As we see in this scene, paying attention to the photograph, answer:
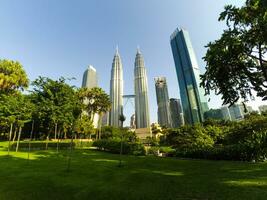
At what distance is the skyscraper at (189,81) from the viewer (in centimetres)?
16800

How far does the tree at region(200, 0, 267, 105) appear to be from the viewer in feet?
42.2

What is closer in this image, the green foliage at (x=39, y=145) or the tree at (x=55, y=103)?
the green foliage at (x=39, y=145)

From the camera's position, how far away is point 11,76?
48.8m

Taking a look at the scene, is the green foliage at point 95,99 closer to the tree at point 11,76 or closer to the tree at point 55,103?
the tree at point 55,103

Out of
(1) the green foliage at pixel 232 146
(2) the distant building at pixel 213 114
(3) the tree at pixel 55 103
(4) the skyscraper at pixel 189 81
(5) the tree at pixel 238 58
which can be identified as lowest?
(1) the green foliage at pixel 232 146

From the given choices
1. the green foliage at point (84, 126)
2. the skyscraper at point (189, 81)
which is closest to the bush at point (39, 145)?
the green foliage at point (84, 126)

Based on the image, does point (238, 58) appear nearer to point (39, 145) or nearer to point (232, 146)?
point (232, 146)

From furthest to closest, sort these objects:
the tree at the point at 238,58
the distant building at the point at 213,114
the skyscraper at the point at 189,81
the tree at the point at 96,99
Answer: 1. the skyscraper at the point at 189,81
2. the distant building at the point at 213,114
3. the tree at the point at 96,99
4. the tree at the point at 238,58

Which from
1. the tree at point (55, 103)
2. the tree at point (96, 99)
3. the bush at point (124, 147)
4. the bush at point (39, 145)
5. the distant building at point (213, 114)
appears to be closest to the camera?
the bush at point (124, 147)

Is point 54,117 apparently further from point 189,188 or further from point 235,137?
point 189,188

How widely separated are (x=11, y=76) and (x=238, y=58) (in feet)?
164

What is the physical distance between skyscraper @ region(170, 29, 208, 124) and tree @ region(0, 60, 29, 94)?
136706mm

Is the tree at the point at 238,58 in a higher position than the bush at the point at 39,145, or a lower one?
higher

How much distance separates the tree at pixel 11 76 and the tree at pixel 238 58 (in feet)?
156
